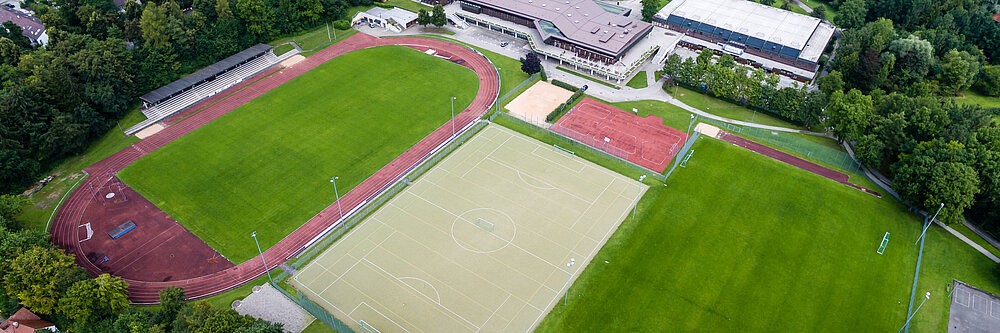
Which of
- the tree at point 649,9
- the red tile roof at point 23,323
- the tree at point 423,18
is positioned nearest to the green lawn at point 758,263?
the red tile roof at point 23,323

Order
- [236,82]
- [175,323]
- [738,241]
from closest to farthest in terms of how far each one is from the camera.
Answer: [175,323], [738,241], [236,82]

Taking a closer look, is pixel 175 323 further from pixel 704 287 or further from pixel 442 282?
pixel 704 287

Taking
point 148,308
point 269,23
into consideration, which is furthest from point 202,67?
point 148,308

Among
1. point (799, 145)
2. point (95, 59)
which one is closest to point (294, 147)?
point (95, 59)

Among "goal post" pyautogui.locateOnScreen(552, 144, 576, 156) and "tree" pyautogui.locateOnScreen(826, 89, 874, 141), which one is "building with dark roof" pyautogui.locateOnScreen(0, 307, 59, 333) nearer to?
"goal post" pyautogui.locateOnScreen(552, 144, 576, 156)

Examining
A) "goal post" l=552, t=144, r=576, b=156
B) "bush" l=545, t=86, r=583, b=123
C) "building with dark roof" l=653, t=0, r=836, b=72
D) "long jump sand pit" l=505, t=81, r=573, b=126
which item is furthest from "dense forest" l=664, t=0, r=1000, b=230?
"goal post" l=552, t=144, r=576, b=156
